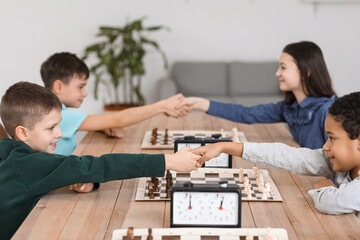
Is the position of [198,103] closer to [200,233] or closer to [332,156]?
[332,156]

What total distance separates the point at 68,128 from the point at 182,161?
959mm

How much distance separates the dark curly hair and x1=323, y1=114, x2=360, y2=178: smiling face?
0.05 ft

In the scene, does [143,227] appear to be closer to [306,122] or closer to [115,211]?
[115,211]

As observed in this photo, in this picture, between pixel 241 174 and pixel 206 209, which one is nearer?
pixel 206 209

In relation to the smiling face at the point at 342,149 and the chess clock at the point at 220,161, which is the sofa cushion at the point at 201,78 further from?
the smiling face at the point at 342,149

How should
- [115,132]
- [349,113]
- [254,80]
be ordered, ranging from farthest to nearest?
[254,80] < [115,132] < [349,113]

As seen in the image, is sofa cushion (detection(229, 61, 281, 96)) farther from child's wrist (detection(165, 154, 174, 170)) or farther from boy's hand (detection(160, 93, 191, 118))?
child's wrist (detection(165, 154, 174, 170))

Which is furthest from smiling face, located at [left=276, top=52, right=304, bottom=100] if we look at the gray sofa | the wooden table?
the gray sofa

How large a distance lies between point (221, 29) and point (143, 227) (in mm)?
4377

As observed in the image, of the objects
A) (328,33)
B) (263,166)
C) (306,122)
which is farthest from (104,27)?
(263,166)

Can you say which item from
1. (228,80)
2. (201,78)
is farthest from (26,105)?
(228,80)

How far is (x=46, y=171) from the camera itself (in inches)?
67.5

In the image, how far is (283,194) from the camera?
1.86 metres

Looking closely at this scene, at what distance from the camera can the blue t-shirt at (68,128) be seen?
258 cm
